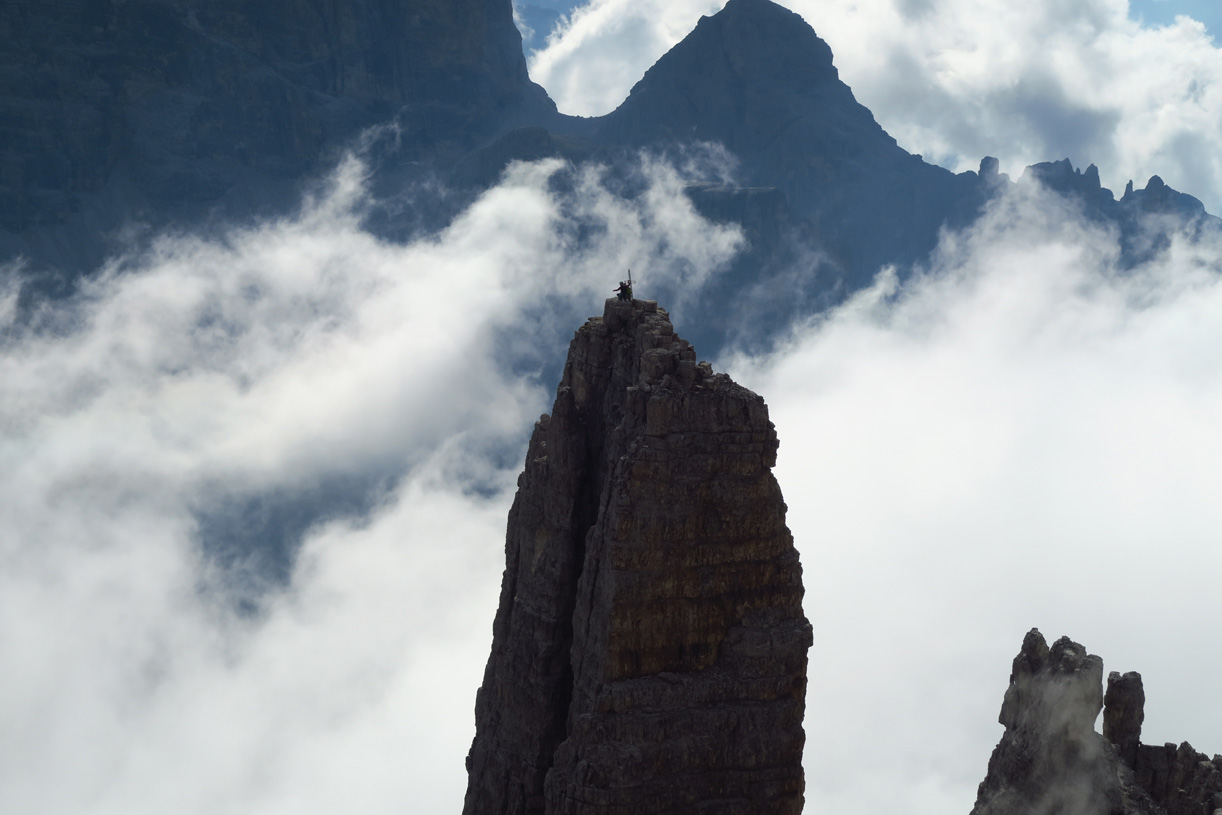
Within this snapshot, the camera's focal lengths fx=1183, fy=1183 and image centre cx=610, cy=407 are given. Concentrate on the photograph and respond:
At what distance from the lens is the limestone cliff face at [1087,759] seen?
136ft

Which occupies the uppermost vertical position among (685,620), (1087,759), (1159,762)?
(685,620)

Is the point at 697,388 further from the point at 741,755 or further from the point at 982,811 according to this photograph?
the point at 982,811

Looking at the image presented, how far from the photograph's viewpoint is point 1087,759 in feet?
138

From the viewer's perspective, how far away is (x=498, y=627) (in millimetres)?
63750

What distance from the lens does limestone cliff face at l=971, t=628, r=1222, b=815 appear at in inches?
1636

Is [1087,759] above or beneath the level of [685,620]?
beneath

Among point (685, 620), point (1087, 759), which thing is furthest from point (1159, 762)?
point (685, 620)

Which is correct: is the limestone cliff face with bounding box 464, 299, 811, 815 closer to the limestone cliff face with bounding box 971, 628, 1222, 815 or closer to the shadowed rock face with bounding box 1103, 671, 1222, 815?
the limestone cliff face with bounding box 971, 628, 1222, 815

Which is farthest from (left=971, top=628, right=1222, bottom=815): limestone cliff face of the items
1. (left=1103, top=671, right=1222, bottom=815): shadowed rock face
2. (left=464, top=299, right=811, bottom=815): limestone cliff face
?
(left=464, top=299, right=811, bottom=815): limestone cliff face

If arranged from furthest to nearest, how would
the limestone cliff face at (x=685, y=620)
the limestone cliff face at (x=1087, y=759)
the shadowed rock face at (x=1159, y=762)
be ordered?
1. the limestone cliff face at (x=685, y=620)
2. the limestone cliff face at (x=1087, y=759)
3. the shadowed rock face at (x=1159, y=762)

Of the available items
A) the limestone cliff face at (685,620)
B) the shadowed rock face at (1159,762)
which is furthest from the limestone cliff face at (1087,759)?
the limestone cliff face at (685,620)

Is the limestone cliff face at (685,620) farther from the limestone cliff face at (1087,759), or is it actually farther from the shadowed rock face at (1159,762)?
the shadowed rock face at (1159,762)

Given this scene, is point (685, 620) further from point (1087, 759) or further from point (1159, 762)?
point (1159, 762)

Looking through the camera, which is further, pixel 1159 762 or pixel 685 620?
pixel 685 620
